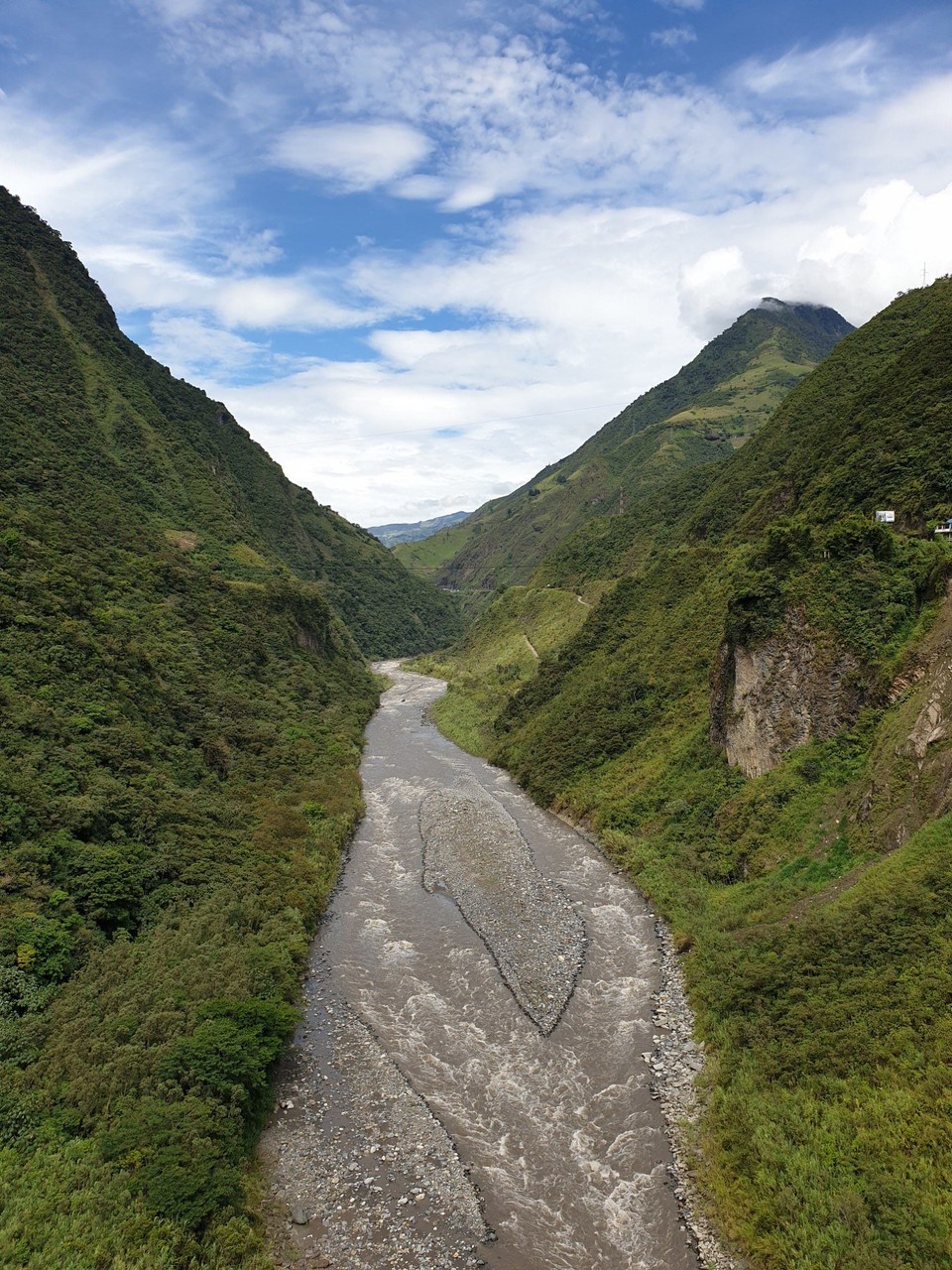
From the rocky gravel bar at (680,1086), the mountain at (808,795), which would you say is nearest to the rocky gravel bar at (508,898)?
the rocky gravel bar at (680,1086)

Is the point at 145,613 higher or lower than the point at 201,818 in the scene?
higher

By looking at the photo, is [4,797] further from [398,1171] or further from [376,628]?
[376,628]

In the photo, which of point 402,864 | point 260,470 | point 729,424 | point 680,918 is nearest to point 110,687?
point 402,864

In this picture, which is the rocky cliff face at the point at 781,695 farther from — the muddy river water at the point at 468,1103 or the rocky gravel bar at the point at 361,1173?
the rocky gravel bar at the point at 361,1173

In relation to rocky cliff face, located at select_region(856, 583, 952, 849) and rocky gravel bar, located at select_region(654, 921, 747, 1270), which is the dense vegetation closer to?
rocky gravel bar, located at select_region(654, 921, 747, 1270)

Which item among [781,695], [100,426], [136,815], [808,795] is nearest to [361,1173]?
[136,815]

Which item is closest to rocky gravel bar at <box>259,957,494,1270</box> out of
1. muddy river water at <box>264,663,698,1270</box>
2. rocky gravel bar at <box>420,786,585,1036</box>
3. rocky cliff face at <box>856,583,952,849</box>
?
muddy river water at <box>264,663,698,1270</box>
